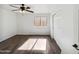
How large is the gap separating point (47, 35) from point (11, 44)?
0.51 m

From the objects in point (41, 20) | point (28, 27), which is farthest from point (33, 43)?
point (41, 20)

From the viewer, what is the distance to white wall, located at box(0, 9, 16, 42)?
3.44 feet

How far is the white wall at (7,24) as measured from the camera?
1.05 m

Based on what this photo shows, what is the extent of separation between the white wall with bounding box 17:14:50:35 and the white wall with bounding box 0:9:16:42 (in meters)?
0.07

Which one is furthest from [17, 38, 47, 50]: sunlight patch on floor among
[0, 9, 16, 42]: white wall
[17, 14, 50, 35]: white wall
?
[0, 9, 16, 42]: white wall

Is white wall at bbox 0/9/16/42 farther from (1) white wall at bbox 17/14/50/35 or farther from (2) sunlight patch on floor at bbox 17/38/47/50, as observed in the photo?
(2) sunlight patch on floor at bbox 17/38/47/50

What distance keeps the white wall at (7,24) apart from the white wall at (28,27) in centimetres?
7

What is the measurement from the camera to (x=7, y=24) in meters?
1.11

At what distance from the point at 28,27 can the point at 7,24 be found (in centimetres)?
28

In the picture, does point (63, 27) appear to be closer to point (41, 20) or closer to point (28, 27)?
point (41, 20)

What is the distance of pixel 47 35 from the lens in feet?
3.90
